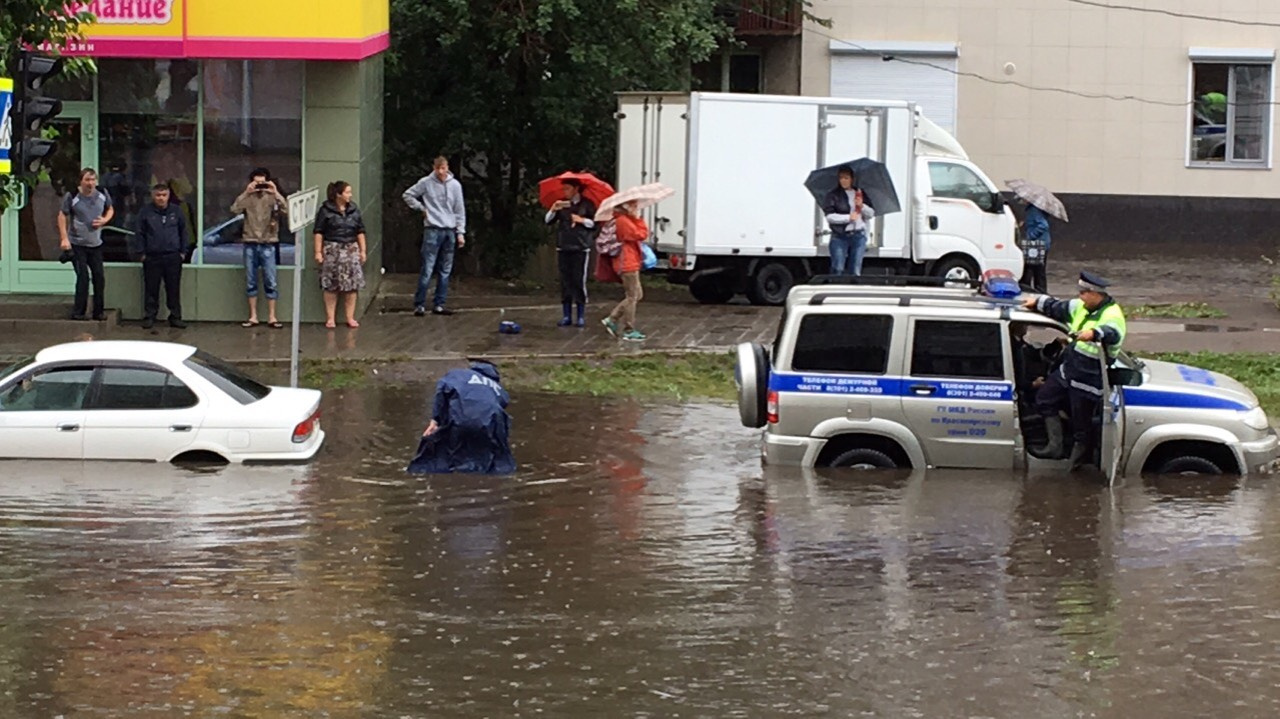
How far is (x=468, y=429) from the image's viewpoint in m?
14.6

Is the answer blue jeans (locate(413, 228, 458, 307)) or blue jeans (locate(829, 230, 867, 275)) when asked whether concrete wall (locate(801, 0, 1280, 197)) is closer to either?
blue jeans (locate(829, 230, 867, 275))

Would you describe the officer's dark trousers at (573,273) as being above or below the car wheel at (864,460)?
above

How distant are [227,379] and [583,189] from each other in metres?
8.38

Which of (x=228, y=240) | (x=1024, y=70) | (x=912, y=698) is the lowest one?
(x=912, y=698)

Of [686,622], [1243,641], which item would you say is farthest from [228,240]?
[1243,641]

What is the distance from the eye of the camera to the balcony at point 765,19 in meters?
33.7

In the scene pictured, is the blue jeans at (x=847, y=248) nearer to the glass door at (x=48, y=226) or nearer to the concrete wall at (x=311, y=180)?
the concrete wall at (x=311, y=180)

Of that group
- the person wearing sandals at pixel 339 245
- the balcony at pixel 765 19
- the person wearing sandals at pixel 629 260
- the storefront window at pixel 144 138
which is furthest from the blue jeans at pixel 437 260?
the balcony at pixel 765 19

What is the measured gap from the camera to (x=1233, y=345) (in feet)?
70.1

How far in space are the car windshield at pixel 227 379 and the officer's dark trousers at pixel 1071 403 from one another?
6.11m

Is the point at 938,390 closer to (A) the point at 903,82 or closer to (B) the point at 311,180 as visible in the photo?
(B) the point at 311,180

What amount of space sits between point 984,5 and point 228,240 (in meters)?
17.4

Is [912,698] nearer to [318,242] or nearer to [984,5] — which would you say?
[318,242]

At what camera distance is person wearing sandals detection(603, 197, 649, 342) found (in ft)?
69.6
